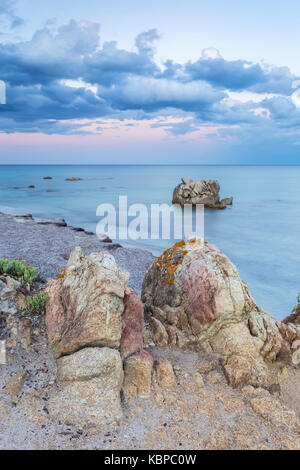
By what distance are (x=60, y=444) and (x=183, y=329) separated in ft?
9.67

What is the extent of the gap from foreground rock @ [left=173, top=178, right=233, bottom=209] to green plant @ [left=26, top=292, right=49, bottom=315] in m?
31.7

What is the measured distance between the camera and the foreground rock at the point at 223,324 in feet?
18.4

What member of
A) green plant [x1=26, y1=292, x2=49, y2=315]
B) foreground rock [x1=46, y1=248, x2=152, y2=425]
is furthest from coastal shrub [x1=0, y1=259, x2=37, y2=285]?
foreground rock [x1=46, y1=248, x2=152, y2=425]

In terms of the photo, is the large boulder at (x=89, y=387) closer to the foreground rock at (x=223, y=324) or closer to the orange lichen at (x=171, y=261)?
the foreground rock at (x=223, y=324)

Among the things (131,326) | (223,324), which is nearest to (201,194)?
(223,324)

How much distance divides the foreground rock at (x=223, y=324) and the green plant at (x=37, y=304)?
2059mm

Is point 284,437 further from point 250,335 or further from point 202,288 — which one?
point 202,288

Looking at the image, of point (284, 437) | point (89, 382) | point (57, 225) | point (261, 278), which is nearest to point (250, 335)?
point (284, 437)

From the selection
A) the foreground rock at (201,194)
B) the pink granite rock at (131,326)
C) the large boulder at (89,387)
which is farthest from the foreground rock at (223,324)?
the foreground rock at (201,194)

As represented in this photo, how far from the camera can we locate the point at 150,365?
5.19m

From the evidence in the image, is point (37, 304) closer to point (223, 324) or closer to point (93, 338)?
point (93, 338)

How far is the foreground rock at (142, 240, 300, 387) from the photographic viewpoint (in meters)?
5.61

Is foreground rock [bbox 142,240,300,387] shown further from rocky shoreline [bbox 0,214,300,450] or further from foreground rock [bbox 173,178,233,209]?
foreground rock [bbox 173,178,233,209]

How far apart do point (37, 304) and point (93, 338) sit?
5.22ft
